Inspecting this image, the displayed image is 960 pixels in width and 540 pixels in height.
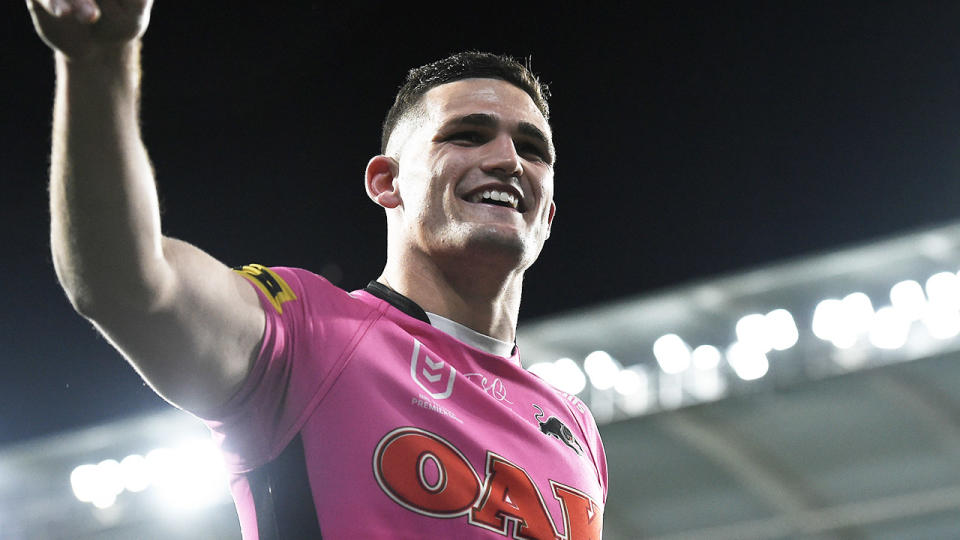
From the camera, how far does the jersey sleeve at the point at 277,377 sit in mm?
1619

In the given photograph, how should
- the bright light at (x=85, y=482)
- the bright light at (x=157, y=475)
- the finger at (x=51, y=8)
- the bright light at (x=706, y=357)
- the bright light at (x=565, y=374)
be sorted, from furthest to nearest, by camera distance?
the bright light at (x=85, y=482) < the bright light at (x=157, y=475) < the bright light at (x=565, y=374) < the bright light at (x=706, y=357) < the finger at (x=51, y=8)

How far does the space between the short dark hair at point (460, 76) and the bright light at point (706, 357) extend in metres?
7.00

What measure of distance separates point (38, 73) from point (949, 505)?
26.4 ft

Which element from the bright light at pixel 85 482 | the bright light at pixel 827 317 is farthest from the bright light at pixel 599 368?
the bright light at pixel 85 482

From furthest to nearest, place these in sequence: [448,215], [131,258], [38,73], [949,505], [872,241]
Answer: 1. [949,505]
2. [872,241]
3. [38,73]
4. [448,215]
5. [131,258]

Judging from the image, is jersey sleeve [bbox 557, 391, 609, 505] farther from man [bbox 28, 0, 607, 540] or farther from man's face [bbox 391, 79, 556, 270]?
man's face [bbox 391, 79, 556, 270]

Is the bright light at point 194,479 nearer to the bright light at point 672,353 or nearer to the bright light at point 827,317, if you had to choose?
the bright light at point 672,353

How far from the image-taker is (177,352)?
4.84ft

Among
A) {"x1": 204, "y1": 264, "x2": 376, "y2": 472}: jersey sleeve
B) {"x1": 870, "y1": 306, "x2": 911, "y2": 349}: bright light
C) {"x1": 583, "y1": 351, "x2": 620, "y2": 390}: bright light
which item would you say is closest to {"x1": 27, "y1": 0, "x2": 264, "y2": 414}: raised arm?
{"x1": 204, "y1": 264, "x2": 376, "y2": 472}: jersey sleeve

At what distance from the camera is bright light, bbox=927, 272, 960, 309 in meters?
8.74

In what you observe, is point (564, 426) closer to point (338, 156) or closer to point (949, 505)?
point (338, 156)

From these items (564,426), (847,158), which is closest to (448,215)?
(564,426)

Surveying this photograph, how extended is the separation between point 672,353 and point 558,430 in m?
7.62
